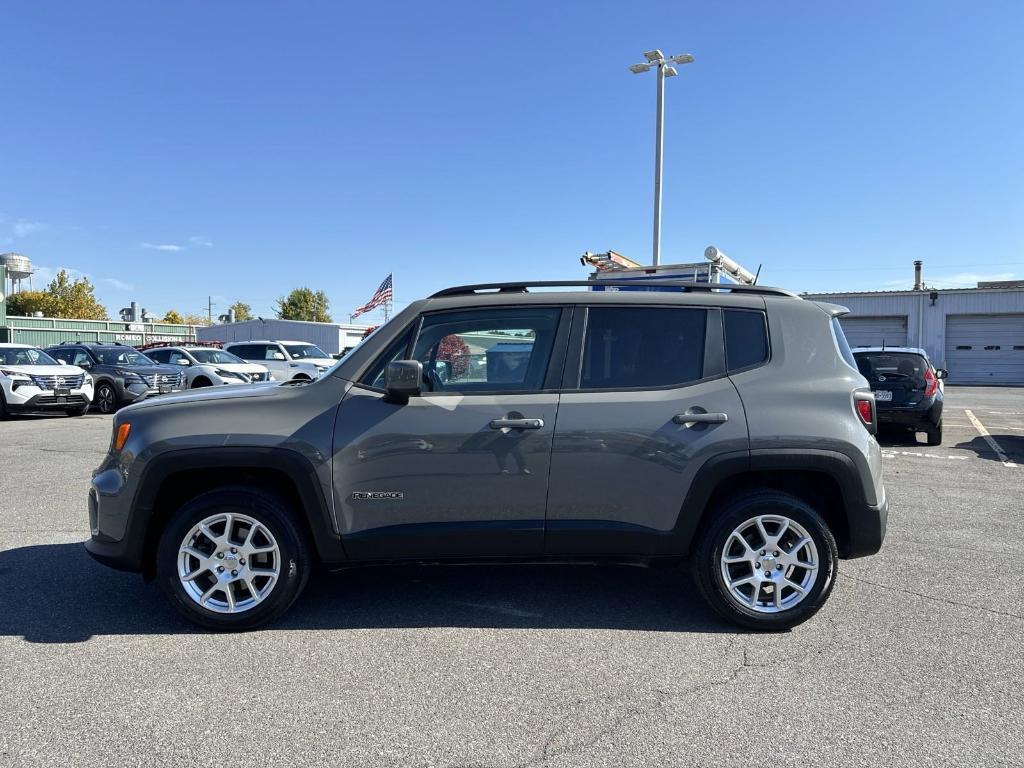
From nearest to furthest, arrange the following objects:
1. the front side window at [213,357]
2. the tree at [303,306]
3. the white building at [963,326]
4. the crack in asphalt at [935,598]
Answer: the crack in asphalt at [935,598], the front side window at [213,357], the white building at [963,326], the tree at [303,306]

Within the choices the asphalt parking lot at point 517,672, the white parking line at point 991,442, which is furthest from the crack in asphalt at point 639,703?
the white parking line at point 991,442

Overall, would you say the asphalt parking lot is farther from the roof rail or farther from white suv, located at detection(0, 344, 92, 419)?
white suv, located at detection(0, 344, 92, 419)

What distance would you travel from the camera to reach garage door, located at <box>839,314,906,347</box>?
33062 millimetres

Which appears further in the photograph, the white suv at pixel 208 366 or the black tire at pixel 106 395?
the white suv at pixel 208 366

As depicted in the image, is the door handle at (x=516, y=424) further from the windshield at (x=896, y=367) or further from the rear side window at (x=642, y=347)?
the windshield at (x=896, y=367)

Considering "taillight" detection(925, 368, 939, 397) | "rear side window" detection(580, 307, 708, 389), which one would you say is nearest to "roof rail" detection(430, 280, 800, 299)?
"rear side window" detection(580, 307, 708, 389)

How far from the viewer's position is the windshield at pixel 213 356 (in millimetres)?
20141

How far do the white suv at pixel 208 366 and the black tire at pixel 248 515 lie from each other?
15190 mm

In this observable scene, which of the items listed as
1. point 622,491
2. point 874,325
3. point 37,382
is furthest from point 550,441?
point 874,325

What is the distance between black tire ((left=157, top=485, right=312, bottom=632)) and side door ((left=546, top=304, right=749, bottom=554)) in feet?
4.47

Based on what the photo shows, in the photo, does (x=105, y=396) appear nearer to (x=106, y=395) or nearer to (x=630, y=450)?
(x=106, y=395)

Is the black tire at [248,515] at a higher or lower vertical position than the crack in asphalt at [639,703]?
higher

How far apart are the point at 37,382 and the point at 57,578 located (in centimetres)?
1292

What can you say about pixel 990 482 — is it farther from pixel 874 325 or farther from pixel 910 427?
pixel 874 325
